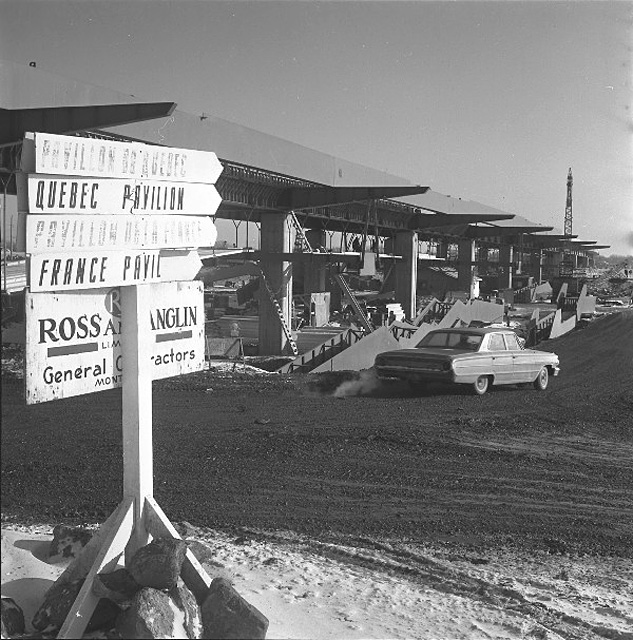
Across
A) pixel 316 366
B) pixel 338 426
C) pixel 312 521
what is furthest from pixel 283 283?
pixel 312 521

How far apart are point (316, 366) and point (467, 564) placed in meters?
11.5

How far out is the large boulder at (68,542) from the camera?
15.5 feet

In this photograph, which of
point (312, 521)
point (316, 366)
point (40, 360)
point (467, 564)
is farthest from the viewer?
point (316, 366)

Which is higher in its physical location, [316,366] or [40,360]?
[40,360]

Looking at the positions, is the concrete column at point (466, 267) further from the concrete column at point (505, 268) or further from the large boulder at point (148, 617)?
the large boulder at point (148, 617)

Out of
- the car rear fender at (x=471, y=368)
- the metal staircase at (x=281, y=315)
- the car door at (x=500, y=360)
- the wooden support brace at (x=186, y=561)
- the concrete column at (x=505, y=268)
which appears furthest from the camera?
the concrete column at (x=505, y=268)

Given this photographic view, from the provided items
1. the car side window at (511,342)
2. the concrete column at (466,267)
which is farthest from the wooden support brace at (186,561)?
the concrete column at (466,267)

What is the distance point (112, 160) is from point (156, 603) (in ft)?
6.94

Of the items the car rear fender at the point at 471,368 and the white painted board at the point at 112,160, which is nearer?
the white painted board at the point at 112,160

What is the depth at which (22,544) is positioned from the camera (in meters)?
4.92

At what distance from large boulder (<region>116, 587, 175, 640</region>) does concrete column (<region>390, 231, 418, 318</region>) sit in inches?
1391

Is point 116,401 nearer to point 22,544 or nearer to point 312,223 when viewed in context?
point 22,544

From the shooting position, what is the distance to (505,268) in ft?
184

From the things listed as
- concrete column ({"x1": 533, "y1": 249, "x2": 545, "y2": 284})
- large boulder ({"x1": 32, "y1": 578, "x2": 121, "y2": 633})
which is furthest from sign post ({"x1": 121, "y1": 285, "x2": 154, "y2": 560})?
concrete column ({"x1": 533, "y1": 249, "x2": 545, "y2": 284})
